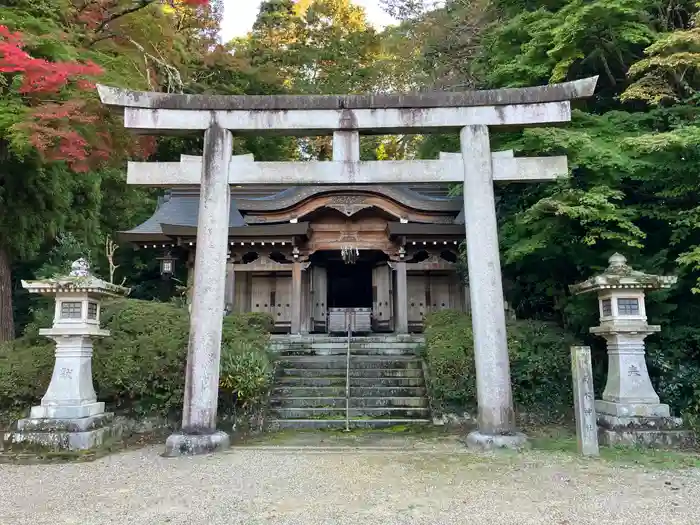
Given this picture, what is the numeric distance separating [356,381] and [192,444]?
404cm

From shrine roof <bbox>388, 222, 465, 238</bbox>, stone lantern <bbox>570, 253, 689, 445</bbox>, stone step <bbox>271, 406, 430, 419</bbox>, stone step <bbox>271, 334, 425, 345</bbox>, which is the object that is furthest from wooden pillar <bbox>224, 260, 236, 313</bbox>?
stone lantern <bbox>570, 253, 689, 445</bbox>

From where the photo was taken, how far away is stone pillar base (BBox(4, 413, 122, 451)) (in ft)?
23.0

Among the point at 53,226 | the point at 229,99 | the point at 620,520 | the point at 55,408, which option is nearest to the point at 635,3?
the point at 229,99

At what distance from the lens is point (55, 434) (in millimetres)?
7043

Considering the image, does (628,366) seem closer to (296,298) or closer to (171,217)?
(296,298)

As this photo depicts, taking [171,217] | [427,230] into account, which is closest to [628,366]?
[427,230]

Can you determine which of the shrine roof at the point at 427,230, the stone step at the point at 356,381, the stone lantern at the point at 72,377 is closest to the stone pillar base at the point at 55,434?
the stone lantern at the point at 72,377

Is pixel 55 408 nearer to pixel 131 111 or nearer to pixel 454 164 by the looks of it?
pixel 131 111

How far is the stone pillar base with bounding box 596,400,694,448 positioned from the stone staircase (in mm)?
2979

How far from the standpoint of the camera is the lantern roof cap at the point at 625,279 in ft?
24.2

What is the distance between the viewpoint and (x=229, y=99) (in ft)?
24.4

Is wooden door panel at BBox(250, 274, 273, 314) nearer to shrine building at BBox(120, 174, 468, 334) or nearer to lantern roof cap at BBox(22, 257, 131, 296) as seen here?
shrine building at BBox(120, 174, 468, 334)

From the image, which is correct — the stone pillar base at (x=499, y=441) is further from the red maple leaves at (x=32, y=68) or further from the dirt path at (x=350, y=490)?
the red maple leaves at (x=32, y=68)

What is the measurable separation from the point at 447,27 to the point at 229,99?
32.5 feet
